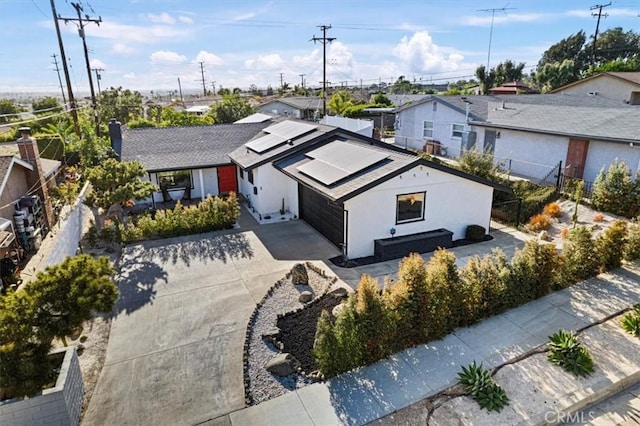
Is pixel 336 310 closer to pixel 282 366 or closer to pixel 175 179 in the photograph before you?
pixel 282 366

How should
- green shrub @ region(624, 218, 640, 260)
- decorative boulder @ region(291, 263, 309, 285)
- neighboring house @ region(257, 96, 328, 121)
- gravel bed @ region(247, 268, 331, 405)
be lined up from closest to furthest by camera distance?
1. gravel bed @ region(247, 268, 331, 405)
2. decorative boulder @ region(291, 263, 309, 285)
3. green shrub @ region(624, 218, 640, 260)
4. neighboring house @ region(257, 96, 328, 121)

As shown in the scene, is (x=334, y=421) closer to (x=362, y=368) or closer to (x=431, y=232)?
(x=362, y=368)

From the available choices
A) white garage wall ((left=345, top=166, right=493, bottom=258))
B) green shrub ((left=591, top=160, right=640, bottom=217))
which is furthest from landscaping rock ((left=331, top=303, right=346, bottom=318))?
green shrub ((left=591, top=160, right=640, bottom=217))

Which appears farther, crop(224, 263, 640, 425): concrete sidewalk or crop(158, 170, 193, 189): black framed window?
crop(158, 170, 193, 189): black framed window

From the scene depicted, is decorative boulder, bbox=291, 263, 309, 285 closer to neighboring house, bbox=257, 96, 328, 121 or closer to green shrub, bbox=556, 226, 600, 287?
green shrub, bbox=556, 226, 600, 287

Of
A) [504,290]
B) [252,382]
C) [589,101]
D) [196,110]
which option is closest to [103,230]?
[252,382]

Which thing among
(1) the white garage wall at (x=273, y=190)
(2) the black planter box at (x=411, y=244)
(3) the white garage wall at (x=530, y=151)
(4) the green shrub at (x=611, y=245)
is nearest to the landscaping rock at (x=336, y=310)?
(2) the black planter box at (x=411, y=244)
